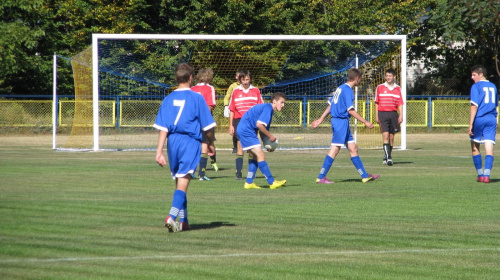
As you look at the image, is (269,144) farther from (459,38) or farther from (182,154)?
(459,38)

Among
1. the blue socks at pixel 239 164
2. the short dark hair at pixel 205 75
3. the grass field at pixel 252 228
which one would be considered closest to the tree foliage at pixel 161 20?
the short dark hair at pixel 205 75

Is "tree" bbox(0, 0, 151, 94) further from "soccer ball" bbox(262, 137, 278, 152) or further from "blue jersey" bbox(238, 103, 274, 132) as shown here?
"soccer ball" bbox(262, 137, 278, 152)

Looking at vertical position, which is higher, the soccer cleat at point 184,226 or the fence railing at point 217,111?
the fence railing at point 217,111

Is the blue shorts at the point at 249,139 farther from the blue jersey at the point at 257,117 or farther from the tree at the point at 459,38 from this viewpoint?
the tree at the point at 459,38

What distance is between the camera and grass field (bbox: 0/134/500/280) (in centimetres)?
593

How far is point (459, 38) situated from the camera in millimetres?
35375

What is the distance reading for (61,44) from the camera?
39875 millimetres

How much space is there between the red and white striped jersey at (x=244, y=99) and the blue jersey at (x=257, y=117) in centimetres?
221

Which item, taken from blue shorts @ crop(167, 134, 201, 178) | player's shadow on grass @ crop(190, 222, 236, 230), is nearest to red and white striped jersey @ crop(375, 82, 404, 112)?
player's shadow on grass @ crop(190, 222, 236, 230)

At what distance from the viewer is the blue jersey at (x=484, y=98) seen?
12836 millimetres

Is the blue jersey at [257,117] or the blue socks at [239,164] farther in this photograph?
the blue socks at [239,164]

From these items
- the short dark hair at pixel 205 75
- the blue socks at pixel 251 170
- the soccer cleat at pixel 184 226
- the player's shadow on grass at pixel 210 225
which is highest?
the short dark hair at pixel 205 75

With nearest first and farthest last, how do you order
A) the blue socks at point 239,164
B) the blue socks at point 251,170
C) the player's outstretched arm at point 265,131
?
the player's outstretched arm at point 265,131 < the blue socks at point 251,170 < the blue socks at point 239,164

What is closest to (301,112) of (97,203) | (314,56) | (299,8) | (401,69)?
(314,56)
